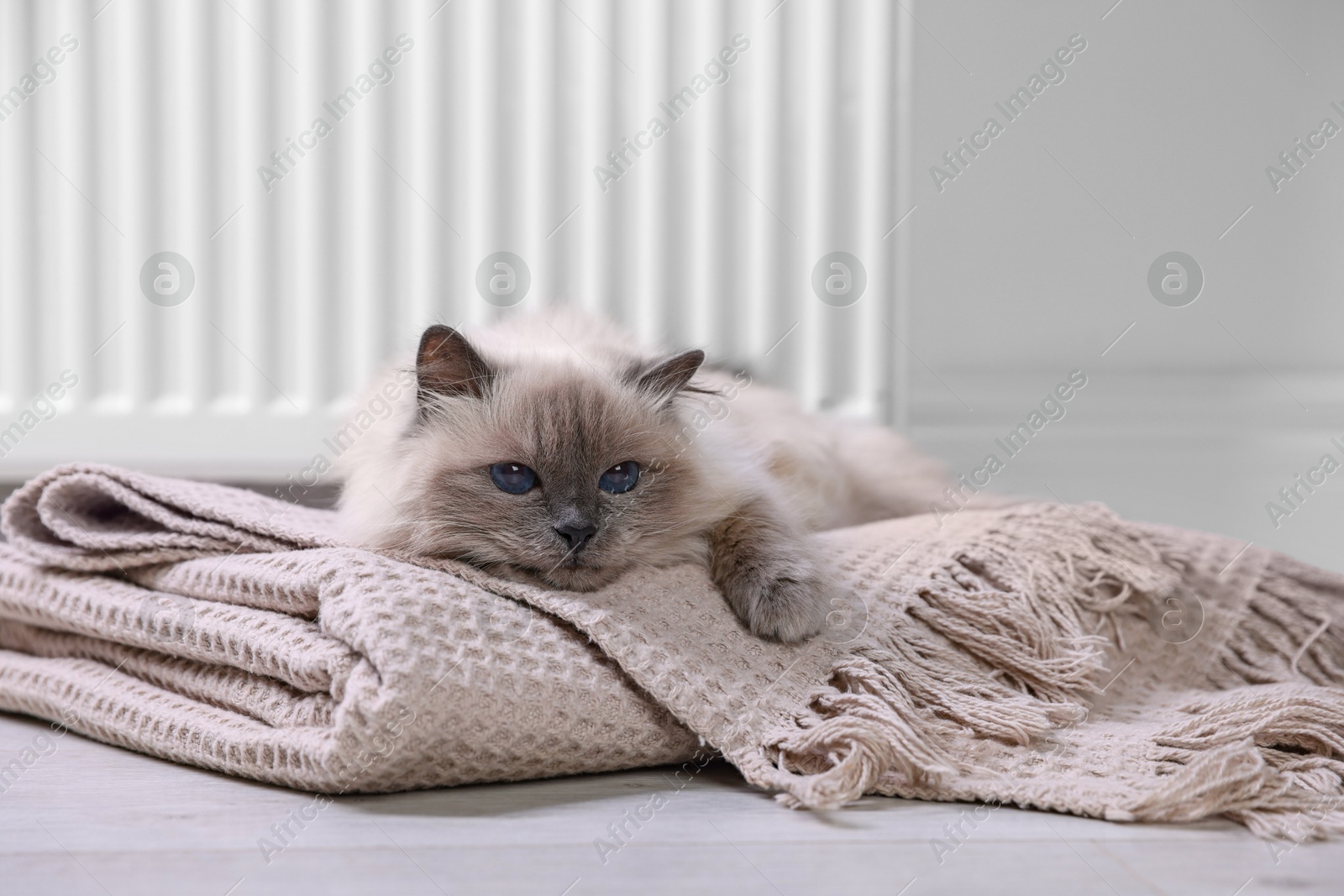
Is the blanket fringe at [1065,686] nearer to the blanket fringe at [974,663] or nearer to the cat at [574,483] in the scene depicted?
the blanket fringe at [974,663]

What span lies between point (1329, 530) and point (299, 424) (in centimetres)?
200

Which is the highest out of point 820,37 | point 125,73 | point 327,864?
point 820,37

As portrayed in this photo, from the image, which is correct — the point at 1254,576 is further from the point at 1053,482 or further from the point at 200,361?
the point at 200,361

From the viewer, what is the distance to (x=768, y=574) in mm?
1212

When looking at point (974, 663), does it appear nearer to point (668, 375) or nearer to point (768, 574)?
point (768, 574)

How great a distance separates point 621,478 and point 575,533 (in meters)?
0.11

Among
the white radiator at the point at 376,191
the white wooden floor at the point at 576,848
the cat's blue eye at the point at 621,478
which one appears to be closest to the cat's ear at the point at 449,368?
the cat's blue eye at the point at 621,478

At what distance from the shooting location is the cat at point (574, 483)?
116 cm

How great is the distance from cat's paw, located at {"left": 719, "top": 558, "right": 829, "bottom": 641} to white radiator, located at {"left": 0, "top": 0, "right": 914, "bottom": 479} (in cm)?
95

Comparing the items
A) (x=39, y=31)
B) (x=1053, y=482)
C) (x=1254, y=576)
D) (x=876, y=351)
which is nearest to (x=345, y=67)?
(x=39, y=31)

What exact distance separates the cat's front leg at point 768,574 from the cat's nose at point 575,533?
204 millimetres

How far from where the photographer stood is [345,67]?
217 centimetres

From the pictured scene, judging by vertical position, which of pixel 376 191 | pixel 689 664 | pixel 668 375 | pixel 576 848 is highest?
pixel 376 191

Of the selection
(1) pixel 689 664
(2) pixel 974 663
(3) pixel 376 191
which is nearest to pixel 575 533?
(1) pixel 689 664
